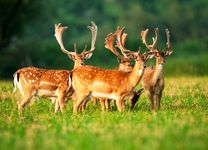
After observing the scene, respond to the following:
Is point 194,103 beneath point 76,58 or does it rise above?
beneath

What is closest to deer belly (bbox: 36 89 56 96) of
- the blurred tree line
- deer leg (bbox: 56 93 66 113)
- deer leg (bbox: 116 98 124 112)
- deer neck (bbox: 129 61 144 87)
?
deer leg (bbox: 56 93 66 113)

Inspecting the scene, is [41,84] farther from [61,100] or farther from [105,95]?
[105,95]

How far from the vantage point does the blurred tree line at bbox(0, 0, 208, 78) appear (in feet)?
114

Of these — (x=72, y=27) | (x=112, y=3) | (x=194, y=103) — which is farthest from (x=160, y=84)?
(x=112, y=3)

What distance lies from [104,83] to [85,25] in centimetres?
4345

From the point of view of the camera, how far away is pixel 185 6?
60.2 m

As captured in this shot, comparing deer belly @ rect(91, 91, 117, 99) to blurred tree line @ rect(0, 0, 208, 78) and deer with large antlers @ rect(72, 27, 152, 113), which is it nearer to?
deer with large antlers @ rect(72, 27, 152, 113)

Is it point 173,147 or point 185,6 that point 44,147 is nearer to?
point 173,147

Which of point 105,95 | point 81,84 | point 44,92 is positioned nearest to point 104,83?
point 105,95

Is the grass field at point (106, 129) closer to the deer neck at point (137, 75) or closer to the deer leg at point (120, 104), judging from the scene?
the deer leg at point (120, 104)

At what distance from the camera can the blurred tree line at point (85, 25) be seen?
1364 inches

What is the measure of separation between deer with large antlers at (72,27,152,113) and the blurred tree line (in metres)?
19.5

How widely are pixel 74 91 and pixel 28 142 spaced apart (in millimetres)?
5175

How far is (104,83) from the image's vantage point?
43.9 feet
